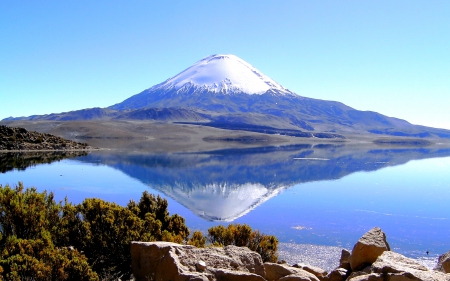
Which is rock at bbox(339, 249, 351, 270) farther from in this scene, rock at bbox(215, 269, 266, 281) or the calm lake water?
the calm lake water

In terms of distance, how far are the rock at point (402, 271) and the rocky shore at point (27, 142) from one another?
3624cm

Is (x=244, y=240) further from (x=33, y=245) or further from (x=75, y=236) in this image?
(x=33, y=245)

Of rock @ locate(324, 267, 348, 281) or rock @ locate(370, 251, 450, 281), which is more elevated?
rock @ locate(370, 251, 450, 281)

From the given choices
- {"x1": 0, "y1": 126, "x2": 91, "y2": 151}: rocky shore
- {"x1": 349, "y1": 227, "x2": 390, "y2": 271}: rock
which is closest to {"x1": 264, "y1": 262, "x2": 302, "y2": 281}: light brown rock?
{"x1": 349, "y1": 227, "x2": 390, "y2": 271}: rock

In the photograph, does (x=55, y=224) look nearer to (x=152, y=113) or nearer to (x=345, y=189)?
(x=345, y=189)

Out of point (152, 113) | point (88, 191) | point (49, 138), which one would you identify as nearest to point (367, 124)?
point (152, 113)

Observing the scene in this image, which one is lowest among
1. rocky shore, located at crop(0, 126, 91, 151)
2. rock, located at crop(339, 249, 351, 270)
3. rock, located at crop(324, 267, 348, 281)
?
rock, located at crop(339, 249, 351, 270)

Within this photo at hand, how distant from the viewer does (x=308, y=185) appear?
24250mm

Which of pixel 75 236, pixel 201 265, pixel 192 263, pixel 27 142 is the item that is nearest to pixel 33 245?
pixel 75 236

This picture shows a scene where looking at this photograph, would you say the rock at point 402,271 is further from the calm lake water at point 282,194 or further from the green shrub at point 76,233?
the calm lake water at point 282,194

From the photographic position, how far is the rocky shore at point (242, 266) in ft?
12.8

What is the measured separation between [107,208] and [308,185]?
62.3 feet

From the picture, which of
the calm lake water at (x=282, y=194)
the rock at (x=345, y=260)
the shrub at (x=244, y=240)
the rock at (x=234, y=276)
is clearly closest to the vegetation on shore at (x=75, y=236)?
the shrub at (x=244, y=240)

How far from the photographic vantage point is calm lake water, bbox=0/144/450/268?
13008 millimetres
